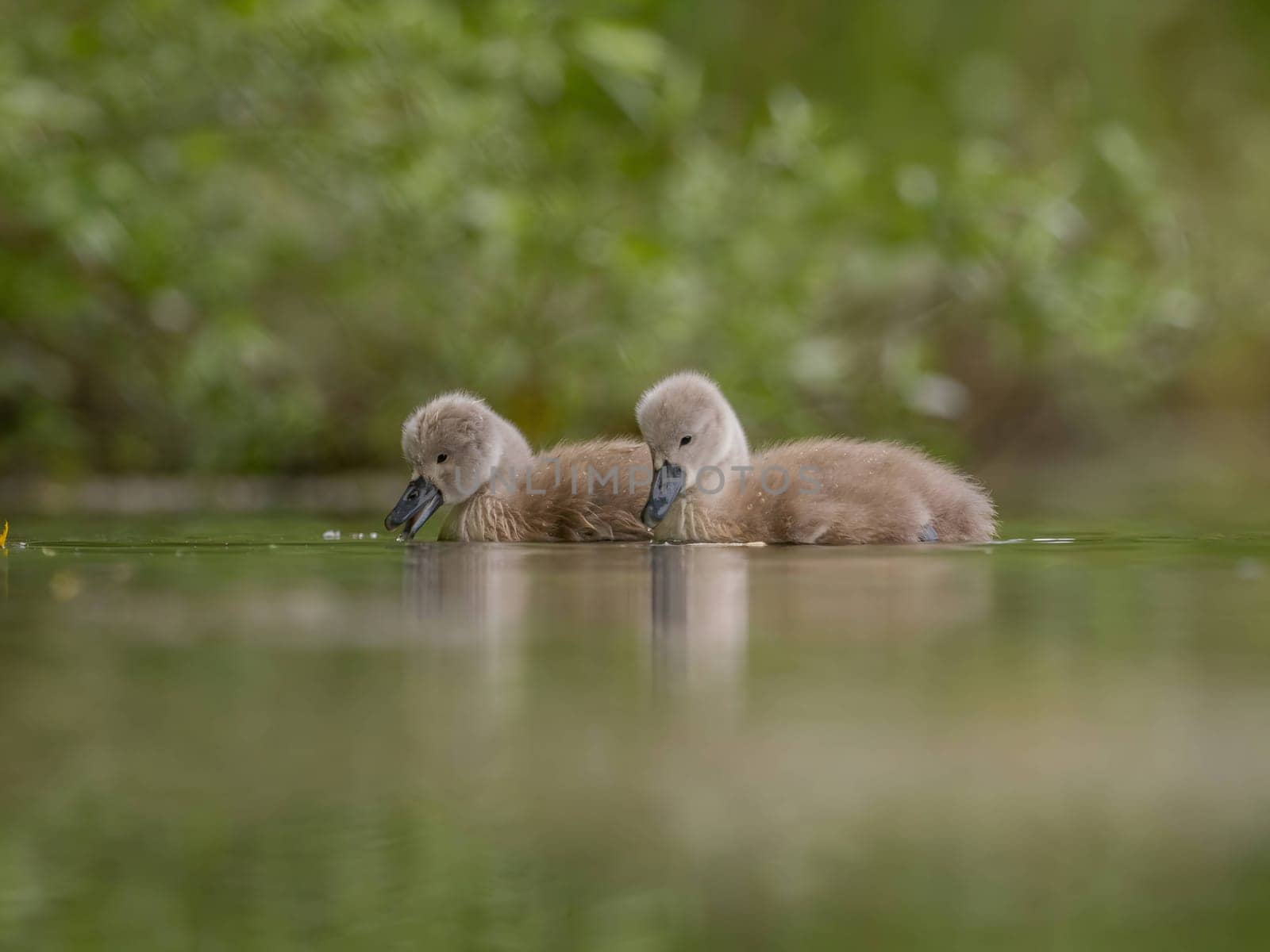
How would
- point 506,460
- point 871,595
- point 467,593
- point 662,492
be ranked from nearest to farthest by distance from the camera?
point 871,595, point 467,593, point 662,492, point 506,460

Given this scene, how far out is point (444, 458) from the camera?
18.4 feet

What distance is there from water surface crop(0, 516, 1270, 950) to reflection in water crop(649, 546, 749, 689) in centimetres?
1

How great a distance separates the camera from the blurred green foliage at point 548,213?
6.74 metres

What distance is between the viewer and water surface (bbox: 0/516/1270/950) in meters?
1.53

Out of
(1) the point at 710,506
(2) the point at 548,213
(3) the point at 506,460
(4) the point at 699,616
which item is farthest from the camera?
(2) the point at 548,213

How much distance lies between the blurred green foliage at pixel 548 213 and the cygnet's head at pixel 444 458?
1415 millimetres

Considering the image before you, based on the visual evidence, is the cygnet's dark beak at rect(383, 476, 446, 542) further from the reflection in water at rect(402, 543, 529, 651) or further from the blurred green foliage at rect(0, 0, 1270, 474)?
the blurred green foliage at rect(0, 0, 1270, 474)

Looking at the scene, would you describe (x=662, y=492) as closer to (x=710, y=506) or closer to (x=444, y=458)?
(x=710, y=506)

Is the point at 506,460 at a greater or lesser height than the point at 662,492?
greater

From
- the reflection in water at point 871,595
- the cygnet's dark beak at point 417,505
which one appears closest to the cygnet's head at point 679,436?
the reflection in water at point 871,595

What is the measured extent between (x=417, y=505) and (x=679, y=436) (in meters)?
0.93

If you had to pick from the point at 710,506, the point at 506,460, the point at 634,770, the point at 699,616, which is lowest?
the point at 634,770

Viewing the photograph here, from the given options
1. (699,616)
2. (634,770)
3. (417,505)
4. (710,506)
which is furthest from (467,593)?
(634,770)

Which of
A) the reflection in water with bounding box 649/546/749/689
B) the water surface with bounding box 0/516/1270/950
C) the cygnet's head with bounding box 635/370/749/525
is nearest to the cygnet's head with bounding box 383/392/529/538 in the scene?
the cygnet's head with bounding box 635/370/749/525
